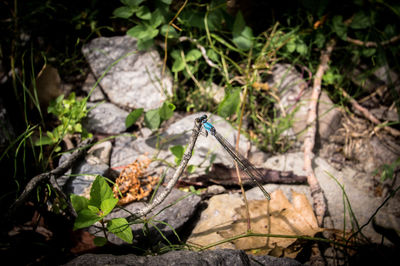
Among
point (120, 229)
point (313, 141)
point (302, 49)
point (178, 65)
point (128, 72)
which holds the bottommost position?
point (120, 229)

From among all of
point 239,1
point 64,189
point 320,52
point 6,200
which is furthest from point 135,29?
point 320,52

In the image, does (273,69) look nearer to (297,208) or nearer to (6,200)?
(297,208)

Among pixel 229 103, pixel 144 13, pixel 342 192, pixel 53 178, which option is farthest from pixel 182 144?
pixel 342 192

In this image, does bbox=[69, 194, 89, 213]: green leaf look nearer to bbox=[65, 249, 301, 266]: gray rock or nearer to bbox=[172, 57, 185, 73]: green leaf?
bbox=[65, 249, 301, 266]: gray rock

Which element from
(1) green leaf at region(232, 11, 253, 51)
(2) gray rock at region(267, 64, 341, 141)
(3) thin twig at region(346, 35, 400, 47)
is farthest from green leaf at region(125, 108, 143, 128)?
(3) thin twig at region(346, 35, 400, 47)

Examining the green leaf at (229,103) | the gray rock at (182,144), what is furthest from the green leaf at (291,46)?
the green leaf at (229,103)

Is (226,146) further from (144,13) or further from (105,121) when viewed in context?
(144,13)
